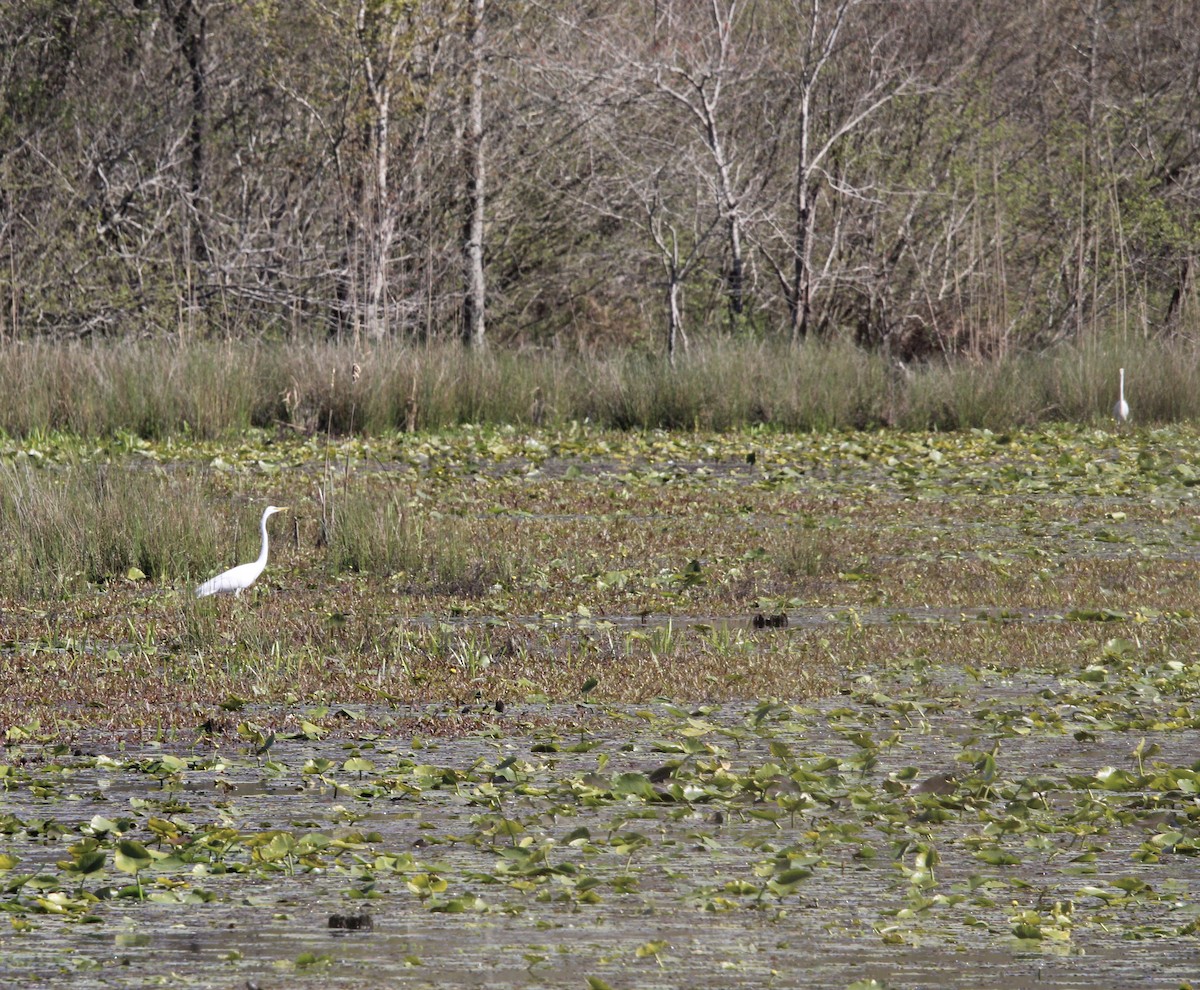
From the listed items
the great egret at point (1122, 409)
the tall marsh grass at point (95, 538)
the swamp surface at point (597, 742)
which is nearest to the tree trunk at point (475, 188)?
the great egret at point (1122, 409)

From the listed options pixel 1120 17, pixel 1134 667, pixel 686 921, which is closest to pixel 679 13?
pixel 1120 17

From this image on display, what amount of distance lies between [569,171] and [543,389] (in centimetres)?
677

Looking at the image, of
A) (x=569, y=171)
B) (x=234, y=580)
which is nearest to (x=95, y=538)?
(x=234, y=580)

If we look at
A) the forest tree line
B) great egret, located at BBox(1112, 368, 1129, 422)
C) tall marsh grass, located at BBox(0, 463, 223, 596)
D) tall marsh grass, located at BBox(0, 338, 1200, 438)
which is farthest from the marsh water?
the forest tree line

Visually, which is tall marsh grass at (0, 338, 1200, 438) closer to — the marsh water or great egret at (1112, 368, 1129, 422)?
great egret at (1112, 368, 1129, 422)

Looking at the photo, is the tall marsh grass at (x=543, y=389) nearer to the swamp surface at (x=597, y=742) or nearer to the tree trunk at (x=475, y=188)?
the swamp surface at (x=597, y=742)

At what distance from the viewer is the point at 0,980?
3846mm

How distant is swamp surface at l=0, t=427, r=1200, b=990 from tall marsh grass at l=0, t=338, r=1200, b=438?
3454 millimetres

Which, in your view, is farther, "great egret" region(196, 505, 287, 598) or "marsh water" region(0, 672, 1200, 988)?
"great egret" region(196, 505, 287, 598)

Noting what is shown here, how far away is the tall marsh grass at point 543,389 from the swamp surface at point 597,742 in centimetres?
345

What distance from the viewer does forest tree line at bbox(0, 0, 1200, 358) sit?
20.5m

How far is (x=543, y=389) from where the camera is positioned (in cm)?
1652

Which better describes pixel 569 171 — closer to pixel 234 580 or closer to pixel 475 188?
pixel 475 188

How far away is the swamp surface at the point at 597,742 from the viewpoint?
417 centimetres
